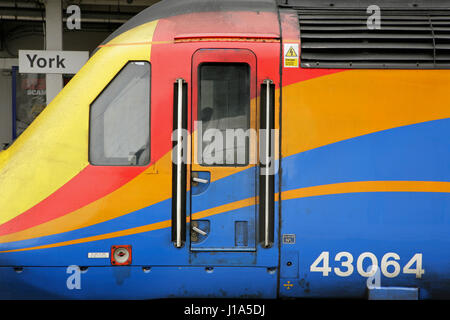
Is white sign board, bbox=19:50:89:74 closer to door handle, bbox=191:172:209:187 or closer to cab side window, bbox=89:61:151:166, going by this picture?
cab side window, bbox=89:61:151:166

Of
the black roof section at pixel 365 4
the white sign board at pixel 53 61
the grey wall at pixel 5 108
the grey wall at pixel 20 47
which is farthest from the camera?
the grey wall at pixel 5 108

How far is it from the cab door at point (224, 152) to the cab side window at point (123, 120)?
401mm

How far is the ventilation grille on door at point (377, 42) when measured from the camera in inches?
162

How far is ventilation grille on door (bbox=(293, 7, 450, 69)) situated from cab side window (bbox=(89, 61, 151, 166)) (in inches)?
52.8

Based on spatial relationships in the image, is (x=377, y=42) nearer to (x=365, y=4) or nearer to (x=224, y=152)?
(x=365, y=4)

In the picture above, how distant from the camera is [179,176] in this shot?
4.02 metres

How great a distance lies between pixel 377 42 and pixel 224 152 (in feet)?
5.09

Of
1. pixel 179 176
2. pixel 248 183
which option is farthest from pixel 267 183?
pixel 179 176

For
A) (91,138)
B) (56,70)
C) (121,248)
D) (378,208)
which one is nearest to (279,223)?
(378,208)

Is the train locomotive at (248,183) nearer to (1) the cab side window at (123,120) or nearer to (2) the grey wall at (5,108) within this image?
(1) the cab side window at (123,120)

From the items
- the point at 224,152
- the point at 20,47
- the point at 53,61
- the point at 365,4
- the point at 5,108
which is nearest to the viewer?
the point at 224,152

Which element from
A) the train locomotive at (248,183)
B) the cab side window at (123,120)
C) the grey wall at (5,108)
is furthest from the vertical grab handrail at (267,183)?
the grey wall at (5,108)
